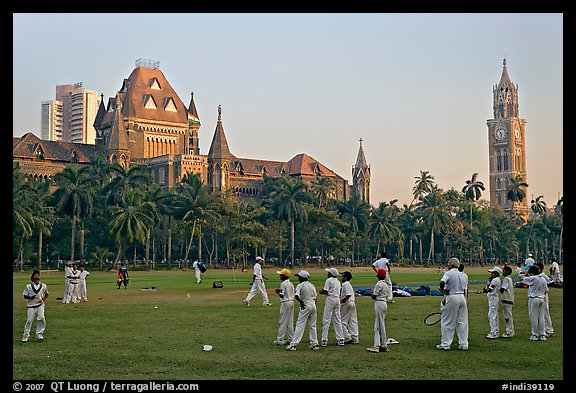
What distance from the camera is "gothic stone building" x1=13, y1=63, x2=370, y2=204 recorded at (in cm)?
11206

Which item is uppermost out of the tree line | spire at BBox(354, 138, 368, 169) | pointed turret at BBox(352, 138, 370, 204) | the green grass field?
spire at BBox(354, 138, 368, 169)

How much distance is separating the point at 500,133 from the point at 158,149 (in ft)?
310

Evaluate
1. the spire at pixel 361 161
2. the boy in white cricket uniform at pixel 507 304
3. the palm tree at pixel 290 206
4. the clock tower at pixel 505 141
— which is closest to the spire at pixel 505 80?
the clock tower at pixel 505 141

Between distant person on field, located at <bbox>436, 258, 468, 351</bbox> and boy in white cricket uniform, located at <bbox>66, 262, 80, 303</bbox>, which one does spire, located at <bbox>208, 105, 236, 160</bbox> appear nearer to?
boy in white cricket uniform, located at <bbox>66, 262, 80, 303</bbox>

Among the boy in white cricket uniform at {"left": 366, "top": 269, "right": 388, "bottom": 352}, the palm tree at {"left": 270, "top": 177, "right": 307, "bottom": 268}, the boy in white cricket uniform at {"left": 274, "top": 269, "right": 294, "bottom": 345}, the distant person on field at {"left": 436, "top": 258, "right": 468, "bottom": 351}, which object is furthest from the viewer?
the palm tree at {"left": 270, "top": 177, "right": 307, "bottom": 268}

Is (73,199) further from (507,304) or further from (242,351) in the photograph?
(507,304)

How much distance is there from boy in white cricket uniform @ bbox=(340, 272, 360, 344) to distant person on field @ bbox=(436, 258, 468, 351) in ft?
6.48

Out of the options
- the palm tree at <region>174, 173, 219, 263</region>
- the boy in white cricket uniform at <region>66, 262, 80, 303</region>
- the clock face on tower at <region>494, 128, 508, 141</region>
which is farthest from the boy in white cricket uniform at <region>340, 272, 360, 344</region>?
the clock face on tower at <region>494, 128, 508, 141</region>

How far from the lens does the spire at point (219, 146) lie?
118 m

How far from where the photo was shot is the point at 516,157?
182m

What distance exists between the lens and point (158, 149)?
12512 centimetres

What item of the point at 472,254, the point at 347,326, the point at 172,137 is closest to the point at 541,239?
the point at 472,254

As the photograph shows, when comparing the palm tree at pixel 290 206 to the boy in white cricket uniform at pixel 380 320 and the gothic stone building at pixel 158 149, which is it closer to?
the gothic stone building at pixel 158 149

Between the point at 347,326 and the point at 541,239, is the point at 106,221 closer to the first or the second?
the point at 347,326
